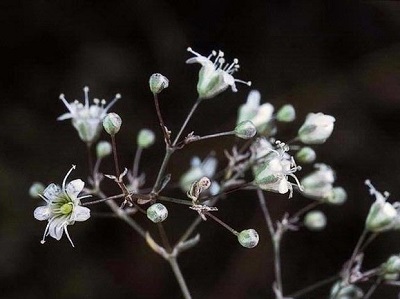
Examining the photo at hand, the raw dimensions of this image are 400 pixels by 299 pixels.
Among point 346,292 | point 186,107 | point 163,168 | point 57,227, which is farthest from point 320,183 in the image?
point 186,107

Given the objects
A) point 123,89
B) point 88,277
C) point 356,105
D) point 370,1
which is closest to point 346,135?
point 356,105

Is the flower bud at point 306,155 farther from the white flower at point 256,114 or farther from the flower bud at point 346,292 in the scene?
the flower bud at point 346,292

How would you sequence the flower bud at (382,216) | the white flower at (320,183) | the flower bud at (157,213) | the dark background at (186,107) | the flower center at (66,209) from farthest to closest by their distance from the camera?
the dark background at (186,107), the white flower at (320,183), the flower bud at (382,216), the flower center at (66,209), the flower bud at (157,213)

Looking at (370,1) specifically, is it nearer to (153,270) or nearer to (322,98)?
(322,98)

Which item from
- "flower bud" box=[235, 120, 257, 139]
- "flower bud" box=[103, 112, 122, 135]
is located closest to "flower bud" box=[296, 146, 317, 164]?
"flower bud" box=[235, 120, 257, 139]

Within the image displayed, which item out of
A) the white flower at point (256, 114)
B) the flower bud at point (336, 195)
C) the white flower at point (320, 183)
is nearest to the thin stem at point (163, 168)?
the white flower at point (256, 114)

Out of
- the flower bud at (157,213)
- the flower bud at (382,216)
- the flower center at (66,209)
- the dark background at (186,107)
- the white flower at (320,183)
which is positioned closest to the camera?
the flower bud at (157,213)
